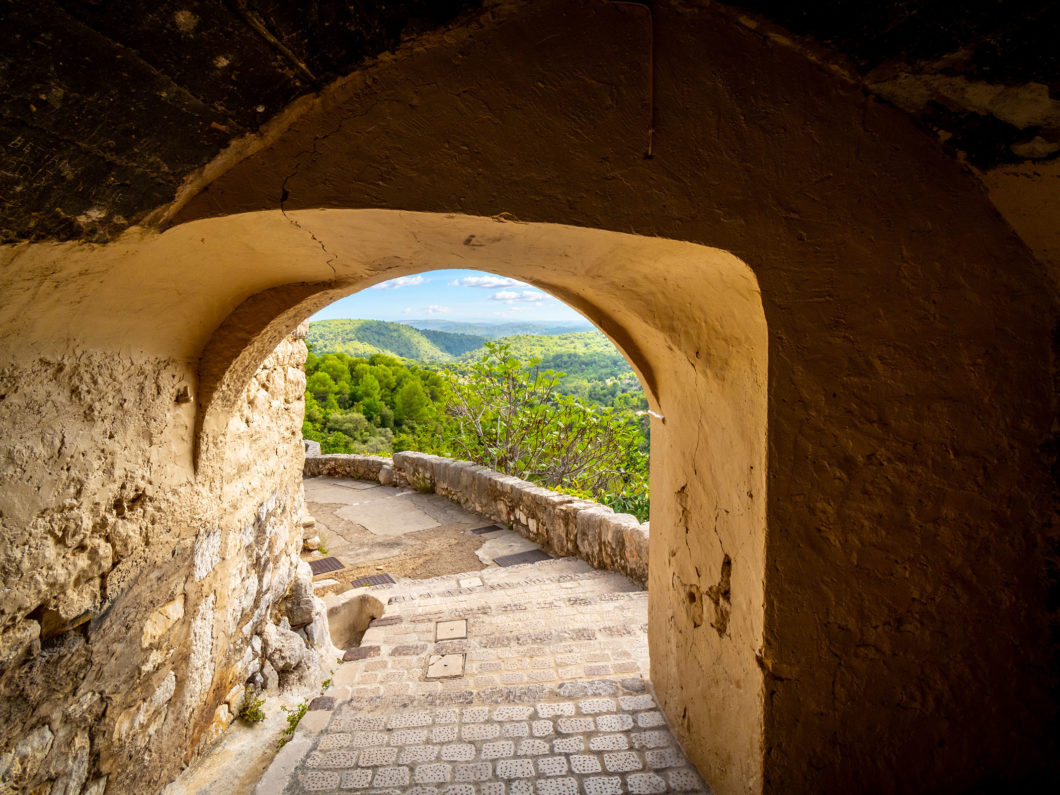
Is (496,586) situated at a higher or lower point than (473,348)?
lower

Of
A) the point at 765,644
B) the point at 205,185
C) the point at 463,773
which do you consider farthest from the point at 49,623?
the point at 765,644

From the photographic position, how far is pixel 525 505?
7.09 metres

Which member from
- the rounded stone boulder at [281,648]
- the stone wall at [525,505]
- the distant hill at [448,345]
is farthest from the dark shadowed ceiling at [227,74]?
the distant hill at [448,345]

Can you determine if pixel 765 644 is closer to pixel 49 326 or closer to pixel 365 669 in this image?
pixel 49 326

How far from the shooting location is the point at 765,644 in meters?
1.63

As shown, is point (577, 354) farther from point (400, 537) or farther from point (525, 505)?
point (525, 505)

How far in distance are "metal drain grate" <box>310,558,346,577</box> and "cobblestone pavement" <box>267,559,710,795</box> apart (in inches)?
88.0

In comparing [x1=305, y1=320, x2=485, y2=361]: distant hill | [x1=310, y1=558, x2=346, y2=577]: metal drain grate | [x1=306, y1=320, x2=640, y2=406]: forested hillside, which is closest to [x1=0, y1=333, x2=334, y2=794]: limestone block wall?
[x1=310, y1=558, x2=346, y2=577]: metal drain grate

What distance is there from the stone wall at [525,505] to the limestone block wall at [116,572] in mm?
3120

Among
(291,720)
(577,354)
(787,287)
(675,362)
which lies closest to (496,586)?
(291,720)

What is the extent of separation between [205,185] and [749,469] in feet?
5.33

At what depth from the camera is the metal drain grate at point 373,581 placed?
5.90m

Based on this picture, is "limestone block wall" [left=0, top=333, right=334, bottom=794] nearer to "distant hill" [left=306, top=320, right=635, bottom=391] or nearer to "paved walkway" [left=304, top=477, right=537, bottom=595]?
"paved walkway" [left=304, top=477, right=537, bottom=595]

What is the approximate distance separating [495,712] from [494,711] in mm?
11
